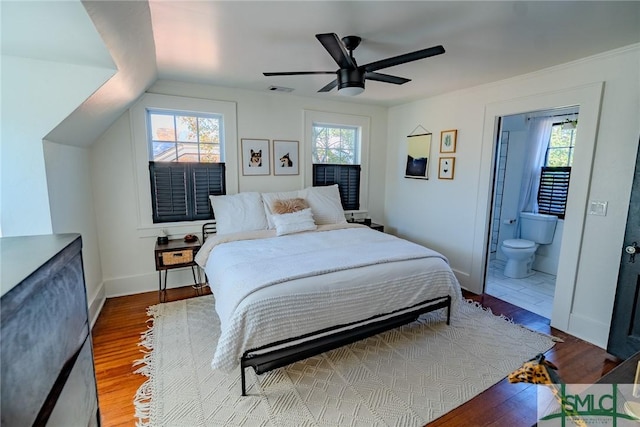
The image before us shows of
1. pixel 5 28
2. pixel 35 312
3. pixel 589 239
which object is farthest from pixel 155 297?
pixel 589 239

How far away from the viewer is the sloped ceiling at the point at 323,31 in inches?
69.1

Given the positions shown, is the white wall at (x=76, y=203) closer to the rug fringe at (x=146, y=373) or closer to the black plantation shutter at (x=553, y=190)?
the rug fringe at (x=146, y=373)

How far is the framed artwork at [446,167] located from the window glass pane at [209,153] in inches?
112

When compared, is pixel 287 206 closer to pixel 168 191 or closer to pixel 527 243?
pixel 168 191

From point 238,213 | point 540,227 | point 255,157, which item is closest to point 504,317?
point 540,227

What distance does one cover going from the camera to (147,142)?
337 cm

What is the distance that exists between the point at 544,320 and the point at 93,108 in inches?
173

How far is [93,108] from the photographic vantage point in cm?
228

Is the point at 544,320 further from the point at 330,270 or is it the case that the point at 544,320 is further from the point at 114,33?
the point at 114,33

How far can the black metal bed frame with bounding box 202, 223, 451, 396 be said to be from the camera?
6.35 ft

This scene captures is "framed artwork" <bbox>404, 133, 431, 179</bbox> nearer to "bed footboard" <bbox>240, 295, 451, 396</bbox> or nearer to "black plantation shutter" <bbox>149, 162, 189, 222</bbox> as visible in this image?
"bed footboard" <bbox>240, 295, 451, 396</bbox>

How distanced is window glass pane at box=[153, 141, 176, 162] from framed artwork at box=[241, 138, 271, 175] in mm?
816

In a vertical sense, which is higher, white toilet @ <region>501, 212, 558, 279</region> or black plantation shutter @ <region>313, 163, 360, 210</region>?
black plantation shutter @ <region>313, 163, 360, 210</region>
